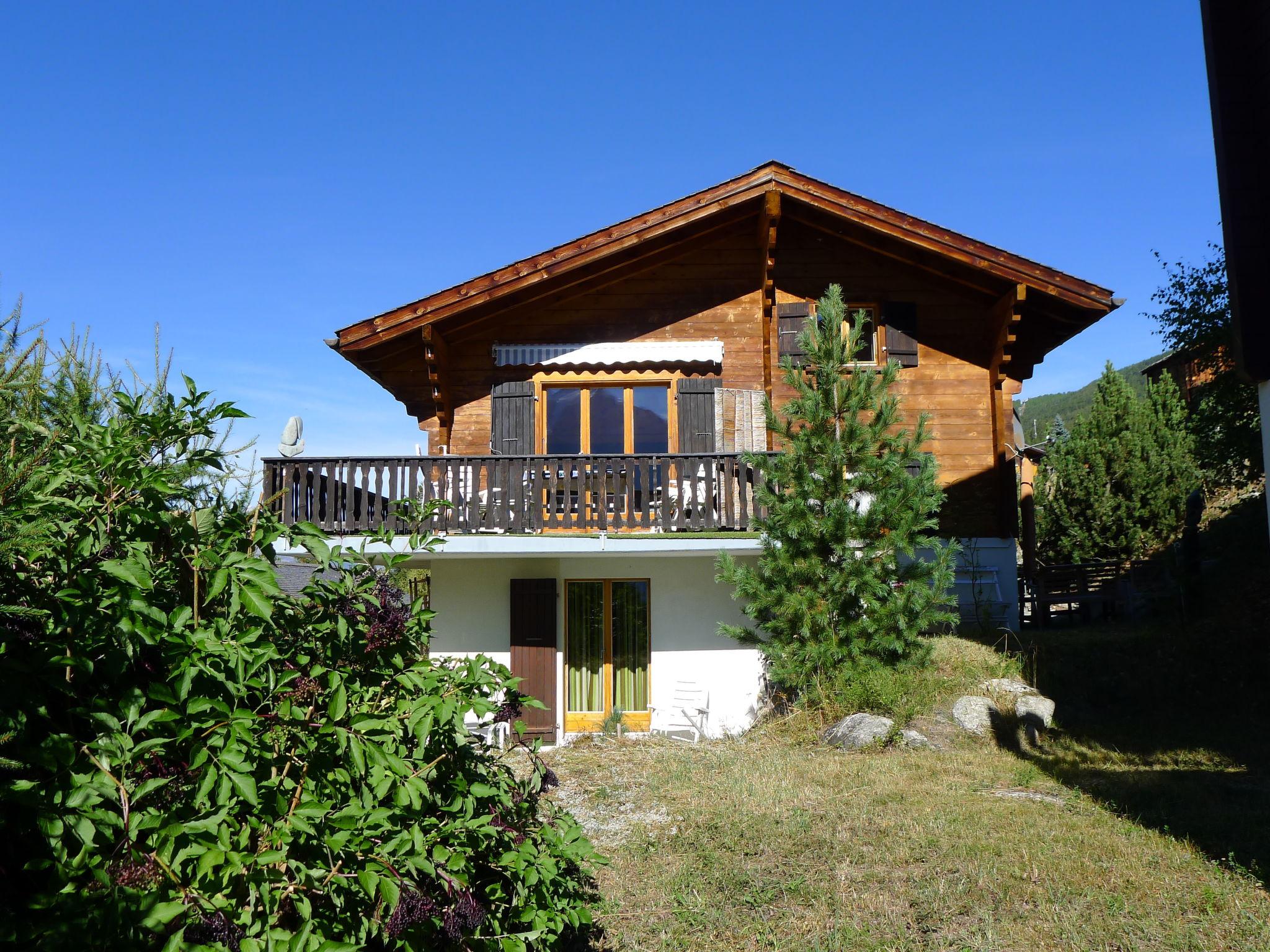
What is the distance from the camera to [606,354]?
14.4 metres

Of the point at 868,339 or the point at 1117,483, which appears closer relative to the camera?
the point at 868,339

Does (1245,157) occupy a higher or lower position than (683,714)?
higher

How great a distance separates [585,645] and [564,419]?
3.47 m

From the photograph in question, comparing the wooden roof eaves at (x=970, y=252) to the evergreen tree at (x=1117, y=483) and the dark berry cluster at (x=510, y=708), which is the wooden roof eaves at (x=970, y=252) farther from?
the dark berry cluster at (x=510, y=708)

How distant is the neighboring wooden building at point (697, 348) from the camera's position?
42.2ft

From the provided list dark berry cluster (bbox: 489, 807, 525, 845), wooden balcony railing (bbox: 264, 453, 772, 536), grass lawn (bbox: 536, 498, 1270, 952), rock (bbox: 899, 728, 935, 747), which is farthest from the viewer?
wooden balcony railing (bbox: 264, 453, 772, 536)

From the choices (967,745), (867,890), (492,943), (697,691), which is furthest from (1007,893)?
(697,691)

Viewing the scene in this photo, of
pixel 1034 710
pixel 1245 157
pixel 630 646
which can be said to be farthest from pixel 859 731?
pixel 1245 157

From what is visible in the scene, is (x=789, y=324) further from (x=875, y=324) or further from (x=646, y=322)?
(x=646, y=322)

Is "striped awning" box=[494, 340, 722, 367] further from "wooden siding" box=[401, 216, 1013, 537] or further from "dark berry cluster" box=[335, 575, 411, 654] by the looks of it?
"dark berry cluster" box=[335, 575, 411, 654]

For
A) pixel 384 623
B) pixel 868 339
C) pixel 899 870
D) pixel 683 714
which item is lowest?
pixel 899 870

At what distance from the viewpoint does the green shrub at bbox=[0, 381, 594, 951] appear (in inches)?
98.1

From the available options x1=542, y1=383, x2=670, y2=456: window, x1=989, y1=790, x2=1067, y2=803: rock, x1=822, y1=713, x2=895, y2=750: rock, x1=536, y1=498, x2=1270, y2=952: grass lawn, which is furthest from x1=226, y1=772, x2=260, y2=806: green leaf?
x1=542, y1=383, x2=670, y2=456: window

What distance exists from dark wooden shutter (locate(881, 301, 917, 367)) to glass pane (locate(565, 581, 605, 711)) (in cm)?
586
